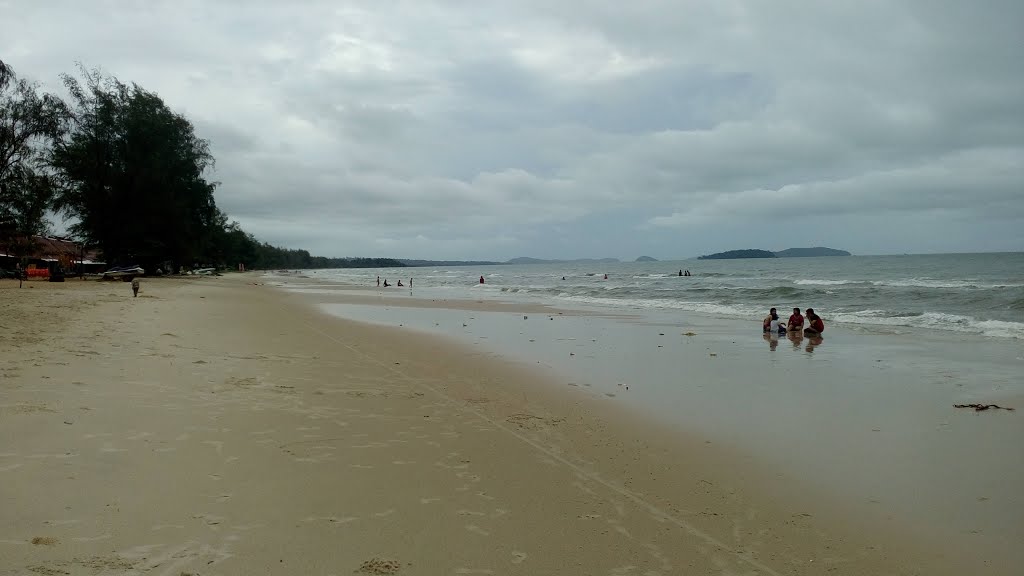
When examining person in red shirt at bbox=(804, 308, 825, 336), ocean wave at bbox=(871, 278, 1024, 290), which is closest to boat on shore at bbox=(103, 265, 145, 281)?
person in red shirt at bbox=(804, 308, 825, 336)

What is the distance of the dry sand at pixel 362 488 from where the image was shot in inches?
145

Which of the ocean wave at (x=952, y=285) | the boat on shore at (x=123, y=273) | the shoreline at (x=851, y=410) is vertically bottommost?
the shoreline at (x=851, y=410)

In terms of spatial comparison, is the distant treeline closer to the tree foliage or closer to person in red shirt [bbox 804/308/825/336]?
the tree foliage

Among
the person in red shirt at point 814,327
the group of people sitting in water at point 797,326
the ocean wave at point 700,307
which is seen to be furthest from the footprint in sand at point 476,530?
the ocean wave at point 700,307

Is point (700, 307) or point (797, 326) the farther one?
point (700, 307)

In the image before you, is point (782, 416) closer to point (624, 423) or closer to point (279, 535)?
point (624, 423)

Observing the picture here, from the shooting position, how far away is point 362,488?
4766 mm

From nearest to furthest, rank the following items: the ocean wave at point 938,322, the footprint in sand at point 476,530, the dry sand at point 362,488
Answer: the dry sand at point 362,488 < the footprint in sand at point 476,530 < the ocean wave at point 938,322

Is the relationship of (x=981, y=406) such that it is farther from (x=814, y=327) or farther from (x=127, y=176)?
(x=127, y=176)

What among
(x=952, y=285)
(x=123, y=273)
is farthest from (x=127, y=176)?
(x=952, y=285)

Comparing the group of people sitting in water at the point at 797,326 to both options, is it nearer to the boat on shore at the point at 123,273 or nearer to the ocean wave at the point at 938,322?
the ocean wave at the point at 938,322

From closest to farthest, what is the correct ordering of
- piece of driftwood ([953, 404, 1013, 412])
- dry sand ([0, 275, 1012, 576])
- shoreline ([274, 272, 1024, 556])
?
dry sand ([0, 275, 1012, 576]) → shoreline ([274, 272, 1024, 556]) → piece of driftwood ([953, 404, 1013, 412])

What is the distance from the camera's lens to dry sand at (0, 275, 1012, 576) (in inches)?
145

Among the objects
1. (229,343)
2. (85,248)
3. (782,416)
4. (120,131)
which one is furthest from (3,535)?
(85,248)
